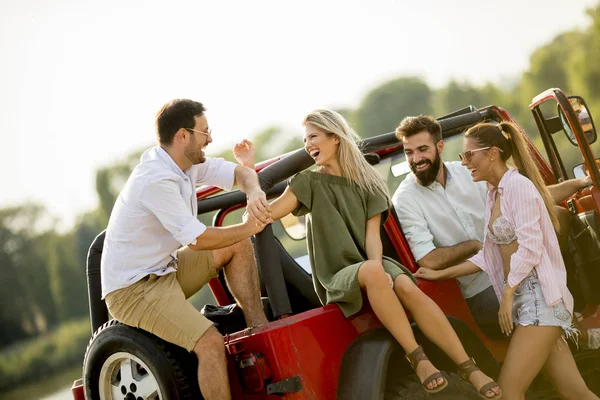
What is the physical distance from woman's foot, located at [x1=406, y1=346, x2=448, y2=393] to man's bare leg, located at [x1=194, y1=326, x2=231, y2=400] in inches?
33.1

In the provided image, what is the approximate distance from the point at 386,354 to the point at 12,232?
143 ft

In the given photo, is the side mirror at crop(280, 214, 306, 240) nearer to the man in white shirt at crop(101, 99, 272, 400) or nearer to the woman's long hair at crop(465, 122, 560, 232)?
the man in white shirt at crop(101, 99, 272, 400)

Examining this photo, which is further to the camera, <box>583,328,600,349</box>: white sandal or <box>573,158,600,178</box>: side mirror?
<box>573,158,600,178</box>: side mirror

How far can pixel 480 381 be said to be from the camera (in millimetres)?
3775

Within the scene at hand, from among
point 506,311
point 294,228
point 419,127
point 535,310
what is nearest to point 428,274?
point 506,311

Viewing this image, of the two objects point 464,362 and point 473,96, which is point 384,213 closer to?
point 464,362

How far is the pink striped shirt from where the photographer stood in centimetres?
413

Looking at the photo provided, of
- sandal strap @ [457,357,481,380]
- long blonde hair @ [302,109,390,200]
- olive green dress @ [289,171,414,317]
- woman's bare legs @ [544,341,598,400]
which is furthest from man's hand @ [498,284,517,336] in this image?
long blonde hair @ [302,109,390,200]

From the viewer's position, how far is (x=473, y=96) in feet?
172

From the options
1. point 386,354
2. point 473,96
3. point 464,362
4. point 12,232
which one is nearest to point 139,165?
point 386,354

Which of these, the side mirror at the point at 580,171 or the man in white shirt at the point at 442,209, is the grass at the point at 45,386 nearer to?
the man in white shirt at the point at 442,209

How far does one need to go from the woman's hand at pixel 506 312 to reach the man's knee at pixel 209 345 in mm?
1397

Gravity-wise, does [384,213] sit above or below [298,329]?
above

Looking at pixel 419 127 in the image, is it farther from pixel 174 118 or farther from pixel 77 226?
pixel 77 226
